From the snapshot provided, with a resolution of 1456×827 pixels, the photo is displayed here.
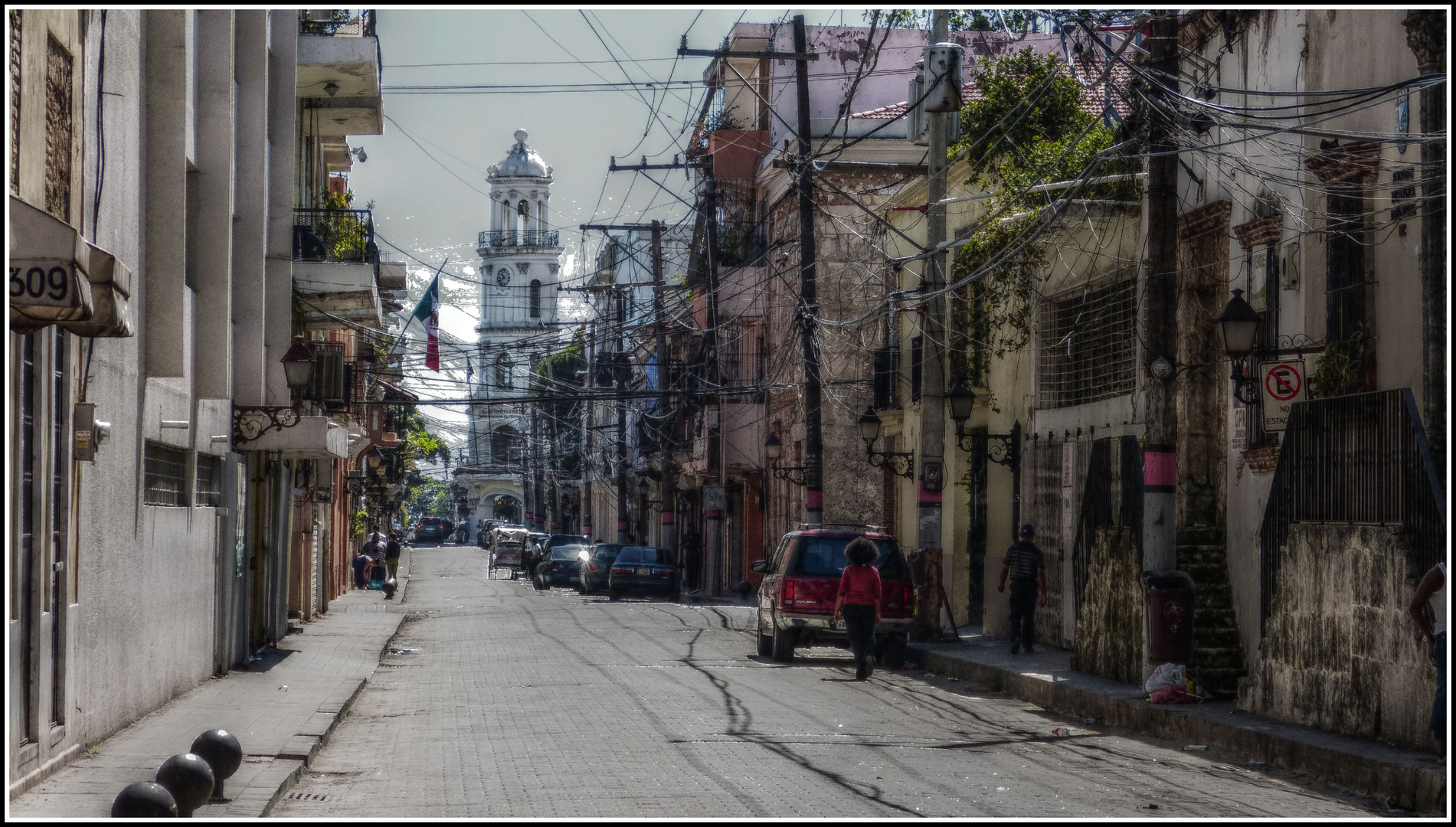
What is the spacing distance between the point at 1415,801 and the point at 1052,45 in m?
36.1

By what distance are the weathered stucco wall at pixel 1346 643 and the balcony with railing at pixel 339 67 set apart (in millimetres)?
16382

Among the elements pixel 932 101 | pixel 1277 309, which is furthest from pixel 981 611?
pixel 1277 309

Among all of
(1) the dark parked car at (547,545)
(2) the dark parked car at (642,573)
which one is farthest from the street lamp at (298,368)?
(1) the dark parked car at (547,545)

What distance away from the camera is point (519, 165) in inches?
4631

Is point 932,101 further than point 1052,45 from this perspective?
No

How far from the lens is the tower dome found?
118m

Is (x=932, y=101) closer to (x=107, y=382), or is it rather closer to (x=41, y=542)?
(x=107, y=382)

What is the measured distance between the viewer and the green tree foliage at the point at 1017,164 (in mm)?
20797

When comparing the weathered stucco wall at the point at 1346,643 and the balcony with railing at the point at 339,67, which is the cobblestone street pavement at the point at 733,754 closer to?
the weathered stucco wall at the point at 1346,643

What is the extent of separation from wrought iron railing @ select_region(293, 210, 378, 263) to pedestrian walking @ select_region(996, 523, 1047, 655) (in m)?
11.1

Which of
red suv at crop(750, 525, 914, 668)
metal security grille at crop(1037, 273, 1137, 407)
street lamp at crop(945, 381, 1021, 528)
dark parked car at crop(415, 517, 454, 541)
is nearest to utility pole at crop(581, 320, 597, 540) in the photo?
dark parked car at crop(415, 517, 454, 541)

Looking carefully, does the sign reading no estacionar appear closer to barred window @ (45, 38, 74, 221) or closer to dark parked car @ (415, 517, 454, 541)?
barred window @ (45, 38, 74, 221)

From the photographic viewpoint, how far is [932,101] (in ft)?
75.4

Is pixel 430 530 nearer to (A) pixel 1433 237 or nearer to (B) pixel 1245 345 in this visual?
(B) pixel 1245 345
